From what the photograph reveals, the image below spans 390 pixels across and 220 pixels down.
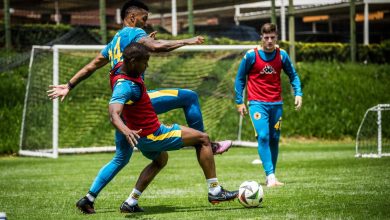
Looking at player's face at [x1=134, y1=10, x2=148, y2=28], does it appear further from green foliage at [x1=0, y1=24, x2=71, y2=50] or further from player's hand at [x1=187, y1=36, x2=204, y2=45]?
green foliage at [x1=0, y1=24, x2=71, y2=50]

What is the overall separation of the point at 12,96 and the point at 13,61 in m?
1.18

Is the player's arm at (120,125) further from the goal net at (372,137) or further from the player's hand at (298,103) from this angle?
the goal net at (372,137)

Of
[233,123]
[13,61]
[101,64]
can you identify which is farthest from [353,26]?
[101,64]

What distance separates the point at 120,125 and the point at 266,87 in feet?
14.9

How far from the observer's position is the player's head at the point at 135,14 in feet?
30.7

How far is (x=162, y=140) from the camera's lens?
8586 mm

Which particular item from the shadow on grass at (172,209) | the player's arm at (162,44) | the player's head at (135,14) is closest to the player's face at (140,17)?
the player's head at (135,14)

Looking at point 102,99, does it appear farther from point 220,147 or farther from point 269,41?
point 220,147

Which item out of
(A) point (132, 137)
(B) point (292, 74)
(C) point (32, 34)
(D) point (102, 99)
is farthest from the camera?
(C) point (32, 34)

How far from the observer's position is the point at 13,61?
24.8 m

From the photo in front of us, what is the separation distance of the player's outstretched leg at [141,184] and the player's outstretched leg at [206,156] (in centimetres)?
65

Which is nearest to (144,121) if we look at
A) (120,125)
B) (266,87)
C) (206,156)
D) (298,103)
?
(120,125)

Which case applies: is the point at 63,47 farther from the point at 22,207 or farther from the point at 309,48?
the point at 309,48

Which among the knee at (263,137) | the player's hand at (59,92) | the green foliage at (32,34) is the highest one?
the green foliage at (32,34)
